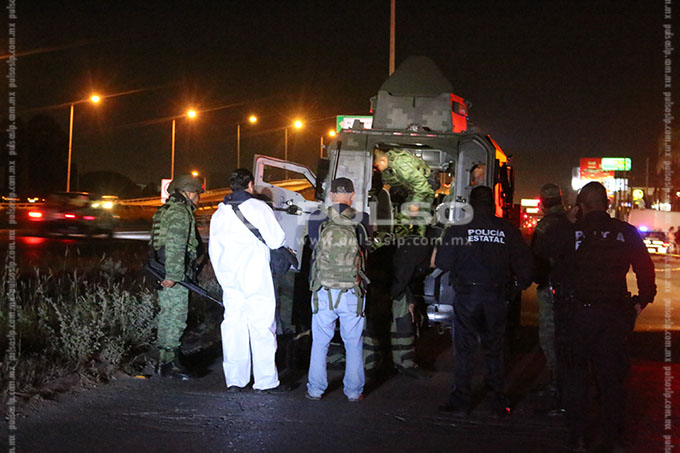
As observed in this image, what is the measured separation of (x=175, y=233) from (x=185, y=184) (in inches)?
20.1

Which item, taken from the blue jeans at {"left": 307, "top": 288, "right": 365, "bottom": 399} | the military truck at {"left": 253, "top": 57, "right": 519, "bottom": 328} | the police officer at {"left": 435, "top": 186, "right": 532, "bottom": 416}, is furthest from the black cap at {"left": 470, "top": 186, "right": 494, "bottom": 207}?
the military truck at {"left": 253, "top": 57, "right": 519, "bottom": 328}

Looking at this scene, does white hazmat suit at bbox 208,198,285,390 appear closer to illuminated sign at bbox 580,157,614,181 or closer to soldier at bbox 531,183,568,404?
soldier at bbox 531,183,568,404

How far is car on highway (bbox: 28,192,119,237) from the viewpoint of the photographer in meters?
23.3

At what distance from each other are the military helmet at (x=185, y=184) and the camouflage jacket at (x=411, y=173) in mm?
2478

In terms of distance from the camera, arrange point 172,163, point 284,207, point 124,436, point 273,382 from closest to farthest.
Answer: point 124,436, point 273,382, point 284,207, point 172,163

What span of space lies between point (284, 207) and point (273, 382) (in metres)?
2.37

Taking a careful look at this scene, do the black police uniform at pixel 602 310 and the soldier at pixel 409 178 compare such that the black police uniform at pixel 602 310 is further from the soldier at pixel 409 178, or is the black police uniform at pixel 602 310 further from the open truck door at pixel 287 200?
the soldier at pixel 409 178

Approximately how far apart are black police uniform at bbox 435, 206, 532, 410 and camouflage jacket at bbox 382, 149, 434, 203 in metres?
2.49

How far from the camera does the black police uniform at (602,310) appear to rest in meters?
4.63

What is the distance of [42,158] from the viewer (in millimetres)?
79812

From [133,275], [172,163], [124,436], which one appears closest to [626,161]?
[172,163]

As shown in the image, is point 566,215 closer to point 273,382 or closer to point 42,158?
point 273,382

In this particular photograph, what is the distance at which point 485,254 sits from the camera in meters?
5.42

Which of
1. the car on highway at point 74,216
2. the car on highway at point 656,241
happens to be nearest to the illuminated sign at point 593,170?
the car on highway at point 656,241
